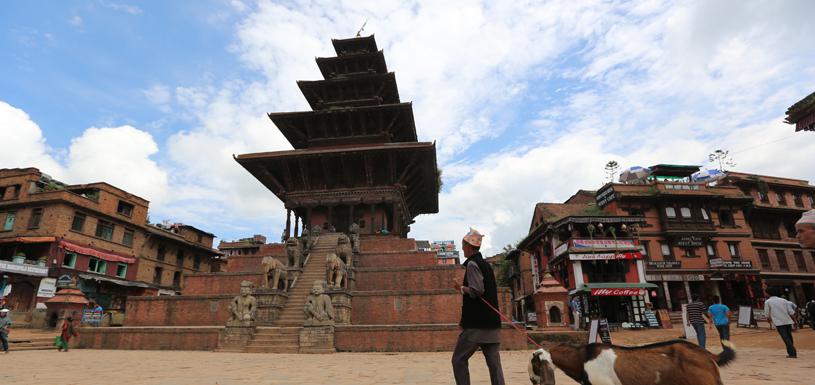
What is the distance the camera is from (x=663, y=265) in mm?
32062

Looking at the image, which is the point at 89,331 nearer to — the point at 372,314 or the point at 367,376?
the point at 372,314

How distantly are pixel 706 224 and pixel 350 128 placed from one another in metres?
30.3

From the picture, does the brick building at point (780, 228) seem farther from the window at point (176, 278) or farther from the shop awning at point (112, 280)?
the window at point (176, 278)

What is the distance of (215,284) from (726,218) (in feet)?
130

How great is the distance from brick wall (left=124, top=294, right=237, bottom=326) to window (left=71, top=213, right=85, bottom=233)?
1990 cm

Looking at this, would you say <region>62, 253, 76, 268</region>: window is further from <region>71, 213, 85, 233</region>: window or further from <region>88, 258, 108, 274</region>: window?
<region>71, 213, 85, 233</region>: window

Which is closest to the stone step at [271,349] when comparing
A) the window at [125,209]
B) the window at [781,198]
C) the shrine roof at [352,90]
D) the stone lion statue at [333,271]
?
the stone lion statue at [333,271]

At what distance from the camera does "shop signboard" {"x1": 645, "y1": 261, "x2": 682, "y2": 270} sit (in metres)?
32.0

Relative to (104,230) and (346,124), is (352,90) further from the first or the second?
(104,230)

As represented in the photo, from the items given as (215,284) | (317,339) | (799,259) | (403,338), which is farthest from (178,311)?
(799,259)

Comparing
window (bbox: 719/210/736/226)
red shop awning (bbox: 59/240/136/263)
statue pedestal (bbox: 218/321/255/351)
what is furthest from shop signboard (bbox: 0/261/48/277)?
window (bbox: 719/210/736/226)

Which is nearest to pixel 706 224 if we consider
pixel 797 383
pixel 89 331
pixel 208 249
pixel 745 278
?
pixel 745 278

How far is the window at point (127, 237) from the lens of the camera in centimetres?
3553

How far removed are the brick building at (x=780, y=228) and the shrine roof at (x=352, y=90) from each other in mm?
33280
